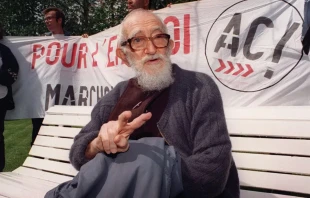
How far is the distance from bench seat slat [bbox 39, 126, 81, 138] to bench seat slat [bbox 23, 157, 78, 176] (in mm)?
252

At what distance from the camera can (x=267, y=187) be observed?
245 centimetres

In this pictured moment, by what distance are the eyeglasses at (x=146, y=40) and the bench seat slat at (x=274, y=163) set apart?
88 centimetres

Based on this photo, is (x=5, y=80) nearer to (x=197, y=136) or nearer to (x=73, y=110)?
(x=73, y=110)

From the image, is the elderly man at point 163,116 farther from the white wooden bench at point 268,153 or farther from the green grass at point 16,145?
the green grass at point 16,145

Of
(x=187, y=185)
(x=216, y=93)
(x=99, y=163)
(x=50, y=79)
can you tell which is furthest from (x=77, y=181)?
(x=50, y=79)

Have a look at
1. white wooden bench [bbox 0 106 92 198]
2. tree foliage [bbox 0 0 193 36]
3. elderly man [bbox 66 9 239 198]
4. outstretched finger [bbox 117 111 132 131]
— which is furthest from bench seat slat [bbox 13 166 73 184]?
tree foliage [bbox 0 0 193 36]

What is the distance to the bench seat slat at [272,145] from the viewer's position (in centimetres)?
236

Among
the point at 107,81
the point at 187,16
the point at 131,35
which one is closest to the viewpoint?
the point at 131,35

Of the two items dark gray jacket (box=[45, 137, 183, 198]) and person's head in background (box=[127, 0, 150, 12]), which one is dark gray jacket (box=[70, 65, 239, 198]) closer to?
dark gray jacket (box=[45, 137, 183, 198])

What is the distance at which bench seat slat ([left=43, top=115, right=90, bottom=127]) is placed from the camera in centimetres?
362

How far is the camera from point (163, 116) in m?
2.12

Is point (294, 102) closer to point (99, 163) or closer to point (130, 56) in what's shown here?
point (130, 56)

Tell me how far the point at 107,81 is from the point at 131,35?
399 centimetres

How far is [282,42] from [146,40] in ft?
9.41
